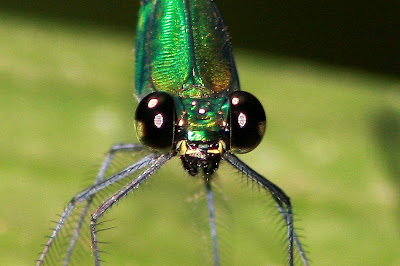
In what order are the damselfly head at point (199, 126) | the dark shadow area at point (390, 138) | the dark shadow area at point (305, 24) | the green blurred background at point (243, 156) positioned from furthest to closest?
the dark shadow area at point (305, 24) < the dark shadow area at point (390, 138) < the green blurred background at point (243, 156) < the damselfly head at point (199, 126)

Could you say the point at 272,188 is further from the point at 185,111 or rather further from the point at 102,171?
the point at 102,171

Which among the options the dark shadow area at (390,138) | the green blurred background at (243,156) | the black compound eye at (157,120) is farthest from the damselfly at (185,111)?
the dark shadow area at (390,138)

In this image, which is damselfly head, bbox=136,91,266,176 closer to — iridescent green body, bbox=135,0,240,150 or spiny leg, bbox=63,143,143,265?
iridescent green body, bbox=135,0,240,150

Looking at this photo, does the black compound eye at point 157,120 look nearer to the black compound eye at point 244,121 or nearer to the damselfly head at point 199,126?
the damselfly head at point 199,126

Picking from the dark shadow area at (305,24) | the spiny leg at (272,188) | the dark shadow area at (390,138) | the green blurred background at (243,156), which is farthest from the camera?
the dark shadow area at (305,24)

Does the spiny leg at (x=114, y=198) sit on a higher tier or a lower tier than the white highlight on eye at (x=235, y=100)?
lower

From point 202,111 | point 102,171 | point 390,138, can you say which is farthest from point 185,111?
point 390,138

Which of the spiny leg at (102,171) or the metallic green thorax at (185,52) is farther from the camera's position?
the spiny leg at (102,171)
